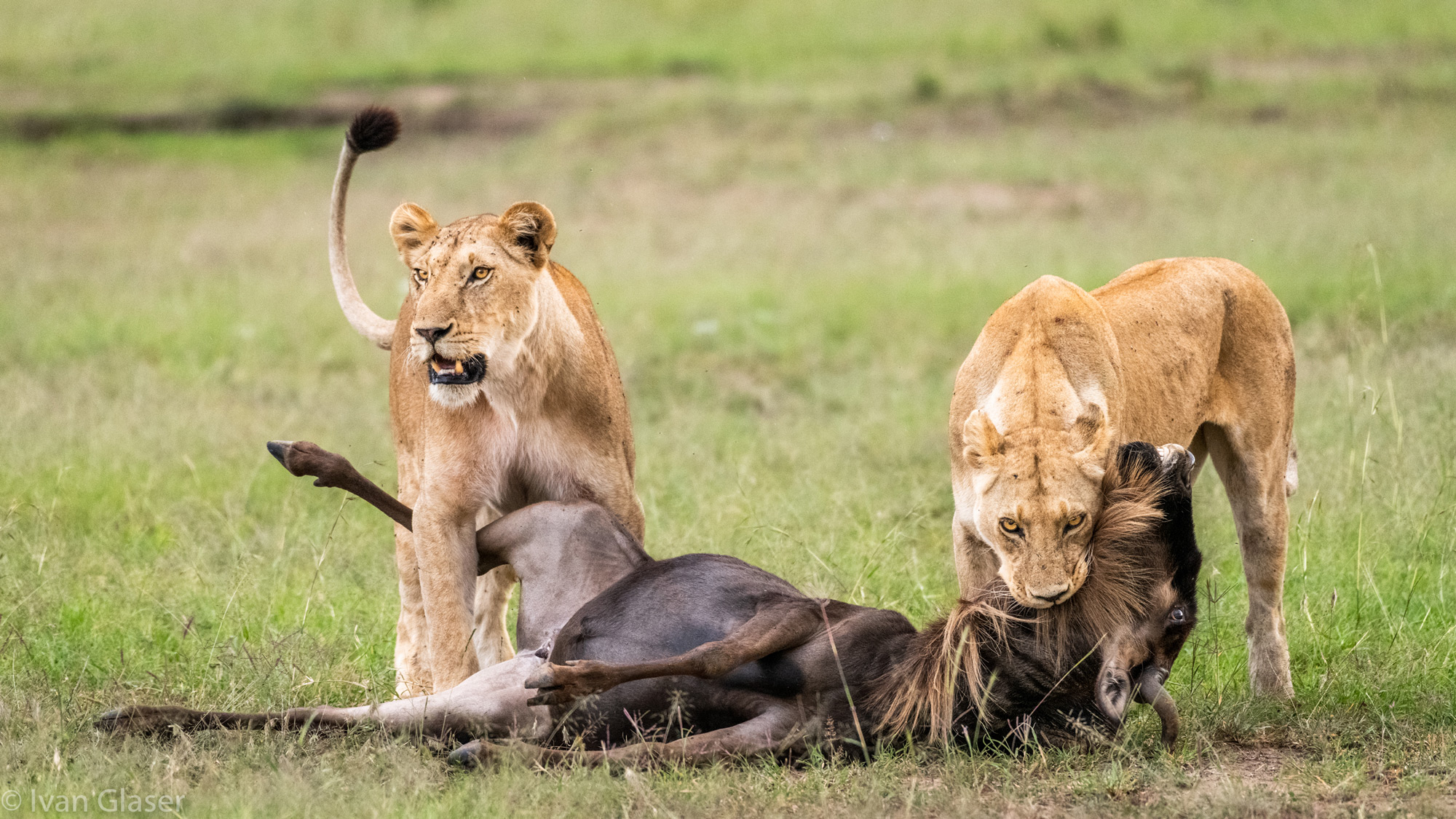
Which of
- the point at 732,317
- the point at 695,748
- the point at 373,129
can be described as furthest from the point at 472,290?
the point at 732,317

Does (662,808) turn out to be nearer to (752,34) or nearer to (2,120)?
(2,120)

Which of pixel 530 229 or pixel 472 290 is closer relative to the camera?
pixel 472 290

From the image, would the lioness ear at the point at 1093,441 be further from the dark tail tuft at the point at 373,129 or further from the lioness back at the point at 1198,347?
the dark tail tuft at the point at 373,129

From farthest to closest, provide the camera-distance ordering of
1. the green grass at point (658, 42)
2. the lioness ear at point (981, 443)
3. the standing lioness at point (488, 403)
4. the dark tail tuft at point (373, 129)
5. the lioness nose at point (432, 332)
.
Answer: the green grass at point (658, 42)
the dark tail tuft at point (373, 129)
the standing lioness at point (488, 403)
the lioness nose at point (432, 332)
the lioness ear at point (981, 443)

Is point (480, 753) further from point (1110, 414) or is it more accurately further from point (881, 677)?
point (1110, 414)

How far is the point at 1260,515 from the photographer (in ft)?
16.5

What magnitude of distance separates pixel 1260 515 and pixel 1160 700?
1.46m

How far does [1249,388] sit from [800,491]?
2020 millimetres

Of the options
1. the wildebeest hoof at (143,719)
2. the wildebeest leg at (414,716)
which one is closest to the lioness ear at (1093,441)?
the wildebeest leg at (414,716)

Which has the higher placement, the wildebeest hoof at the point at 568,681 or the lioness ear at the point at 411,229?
Answer: the lioness ear at the point at 411,229

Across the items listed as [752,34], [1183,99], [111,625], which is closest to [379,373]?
[111,625]

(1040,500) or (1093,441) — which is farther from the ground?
(1093,441)

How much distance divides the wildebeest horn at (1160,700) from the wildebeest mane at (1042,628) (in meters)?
0.14

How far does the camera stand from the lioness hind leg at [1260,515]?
193 inches
